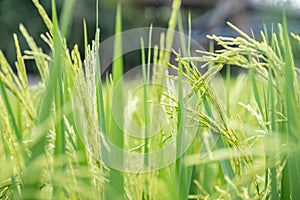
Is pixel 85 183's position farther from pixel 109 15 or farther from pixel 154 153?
pixel 109 15

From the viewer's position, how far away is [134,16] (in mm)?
11461

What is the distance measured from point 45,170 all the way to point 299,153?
0.73ft

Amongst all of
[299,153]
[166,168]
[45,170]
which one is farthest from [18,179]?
[299,153]

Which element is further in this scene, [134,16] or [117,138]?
[134,16]

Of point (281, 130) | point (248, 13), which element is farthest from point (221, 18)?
point (281, 130)

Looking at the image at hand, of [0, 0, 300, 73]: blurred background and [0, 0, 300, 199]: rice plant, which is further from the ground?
[0, 0, 300, 73]: blurred background

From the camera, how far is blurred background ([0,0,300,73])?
10203 mm

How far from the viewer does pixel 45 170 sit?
541 millimetres

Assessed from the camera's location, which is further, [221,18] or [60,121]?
[221,18]

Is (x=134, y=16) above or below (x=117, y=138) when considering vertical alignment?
above

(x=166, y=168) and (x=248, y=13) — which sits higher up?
(x=248, y=13)

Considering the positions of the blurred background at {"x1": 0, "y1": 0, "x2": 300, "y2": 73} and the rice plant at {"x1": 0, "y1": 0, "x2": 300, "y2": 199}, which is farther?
the blurred background at {"x1": 0, "y1": 0, "x2": 300, "y2": 73}

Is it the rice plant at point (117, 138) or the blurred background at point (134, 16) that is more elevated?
the blurred background at point (134, 16)

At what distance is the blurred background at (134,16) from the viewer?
10.2 metres
